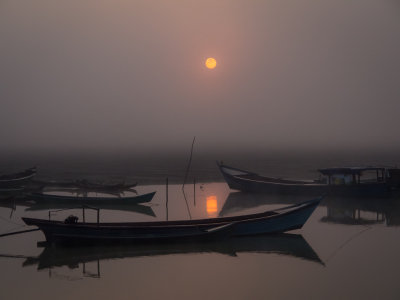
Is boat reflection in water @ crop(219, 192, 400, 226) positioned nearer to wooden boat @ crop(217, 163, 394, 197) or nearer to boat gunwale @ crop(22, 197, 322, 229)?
wooden boat @ crop(217, 163, 394, 197)

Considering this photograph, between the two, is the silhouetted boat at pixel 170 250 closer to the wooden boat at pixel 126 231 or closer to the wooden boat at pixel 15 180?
the wooden boat at pixel 126 231

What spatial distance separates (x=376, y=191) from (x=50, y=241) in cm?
2140

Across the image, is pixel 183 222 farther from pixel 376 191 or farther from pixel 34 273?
pixel 376 191

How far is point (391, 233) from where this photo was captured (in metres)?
18.5

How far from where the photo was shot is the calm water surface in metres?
11.9

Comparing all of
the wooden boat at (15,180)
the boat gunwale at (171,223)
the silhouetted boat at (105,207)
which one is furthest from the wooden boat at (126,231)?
the wooden boat at (15,180)

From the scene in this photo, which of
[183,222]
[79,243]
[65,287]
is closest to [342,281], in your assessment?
[183,222]

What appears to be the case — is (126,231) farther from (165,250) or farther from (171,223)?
(171,223)

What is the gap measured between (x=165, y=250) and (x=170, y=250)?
0.19m

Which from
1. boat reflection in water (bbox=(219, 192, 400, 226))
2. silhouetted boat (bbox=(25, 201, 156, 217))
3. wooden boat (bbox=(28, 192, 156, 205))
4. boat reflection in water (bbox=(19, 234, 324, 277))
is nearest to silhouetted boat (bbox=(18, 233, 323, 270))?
boat reflection in water (bbox=(19, 234, 324, 277))

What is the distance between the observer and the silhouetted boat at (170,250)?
14.8 m

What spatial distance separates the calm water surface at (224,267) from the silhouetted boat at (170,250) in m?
0.04

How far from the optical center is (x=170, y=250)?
15.8 m

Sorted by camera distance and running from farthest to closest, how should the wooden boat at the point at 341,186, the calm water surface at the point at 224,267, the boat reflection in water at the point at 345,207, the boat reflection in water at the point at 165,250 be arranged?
the wooden boat at the point at 341,186 → the boat reflection in water at the point at 345,207 → the boat reflection in water at the point at 165,250 → the calm water surface at the point at 224,267
